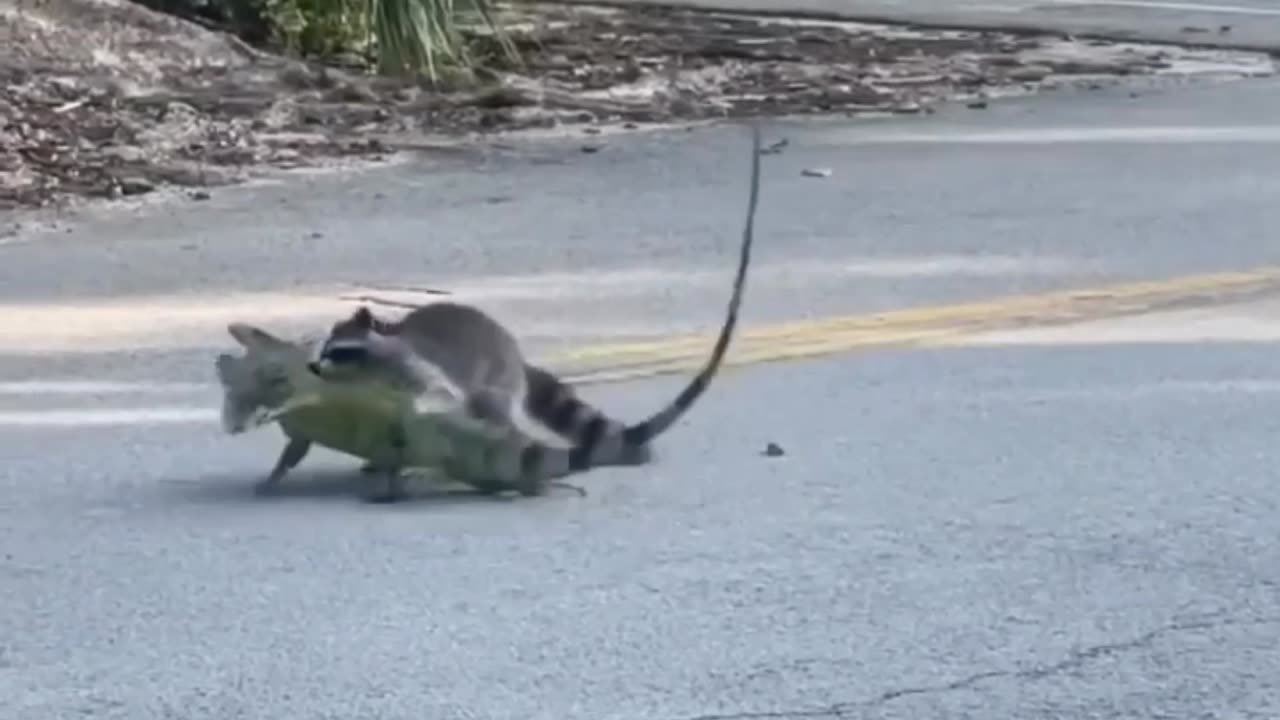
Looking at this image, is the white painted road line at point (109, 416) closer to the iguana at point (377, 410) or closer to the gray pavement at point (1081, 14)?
the iguana at point (377, 410)

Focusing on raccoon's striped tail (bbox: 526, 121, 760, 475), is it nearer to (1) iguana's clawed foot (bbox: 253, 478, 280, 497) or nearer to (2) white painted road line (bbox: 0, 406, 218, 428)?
(1) iguana's clawed foot (bbox: 253, 478, 280, 497)

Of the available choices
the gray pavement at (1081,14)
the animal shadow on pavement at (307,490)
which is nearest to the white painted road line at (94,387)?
the animal shadow on pavement at (307,490)

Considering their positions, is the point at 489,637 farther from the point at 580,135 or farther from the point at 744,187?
the point at 580,135

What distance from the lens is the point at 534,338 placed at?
29.4 ft

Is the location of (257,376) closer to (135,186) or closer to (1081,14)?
(135,186)

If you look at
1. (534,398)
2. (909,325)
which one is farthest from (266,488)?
(909,325)

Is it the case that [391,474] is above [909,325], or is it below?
above

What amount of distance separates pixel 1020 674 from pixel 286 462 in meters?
2.01

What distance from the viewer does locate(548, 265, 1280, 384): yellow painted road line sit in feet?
28.3

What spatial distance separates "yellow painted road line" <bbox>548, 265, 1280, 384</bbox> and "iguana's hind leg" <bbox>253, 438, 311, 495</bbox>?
1.49 m

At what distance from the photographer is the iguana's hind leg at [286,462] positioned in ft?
22.6

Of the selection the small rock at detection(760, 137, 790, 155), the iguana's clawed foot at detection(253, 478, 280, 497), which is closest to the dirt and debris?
the small rock at detection(760, 137, 790, 155)

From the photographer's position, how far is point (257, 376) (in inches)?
264

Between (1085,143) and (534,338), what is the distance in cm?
538
